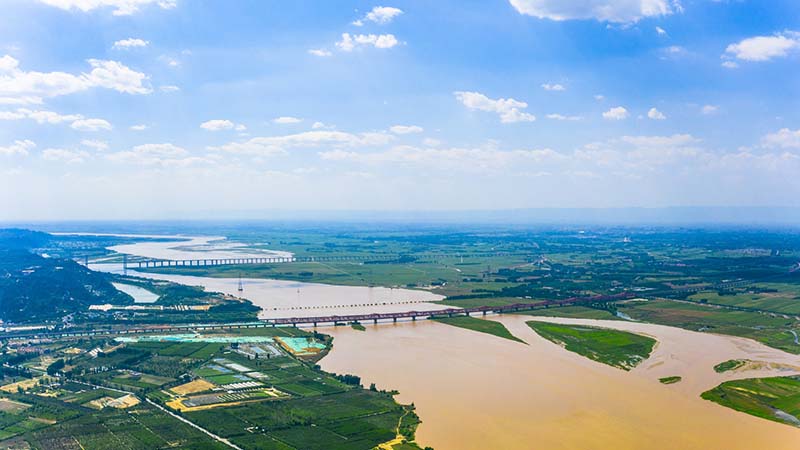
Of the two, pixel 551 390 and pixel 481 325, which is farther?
pixel 481 325

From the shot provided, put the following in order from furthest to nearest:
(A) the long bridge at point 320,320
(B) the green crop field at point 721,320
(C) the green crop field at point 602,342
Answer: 1. (A) the long bridge at point 320,320
2. (B) the green crop field at point 721,320
3. (C) the green crop field at point 602,342

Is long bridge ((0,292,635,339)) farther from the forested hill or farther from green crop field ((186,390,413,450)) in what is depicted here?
green crop field ((186,390,413,450))

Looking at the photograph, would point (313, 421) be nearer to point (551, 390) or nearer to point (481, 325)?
point (551, 390)

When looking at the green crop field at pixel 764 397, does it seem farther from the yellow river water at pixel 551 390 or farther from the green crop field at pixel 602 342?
the green crop field at pixel 602 342

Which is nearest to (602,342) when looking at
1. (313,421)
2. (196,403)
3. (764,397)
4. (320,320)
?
(764,397)

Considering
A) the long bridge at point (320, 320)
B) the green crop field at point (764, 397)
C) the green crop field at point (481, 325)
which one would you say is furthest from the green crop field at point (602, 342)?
the long bridge at point (320, 320)

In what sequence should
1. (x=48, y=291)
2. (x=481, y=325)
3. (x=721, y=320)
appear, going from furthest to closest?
1. (x=48, y=291)
2. (x=721, y=320)
3. (x=481, y=325)

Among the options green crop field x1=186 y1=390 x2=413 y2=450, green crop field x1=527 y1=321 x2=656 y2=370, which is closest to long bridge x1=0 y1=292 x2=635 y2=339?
green crop field x1=527 y1=321 x2=656 y2=370

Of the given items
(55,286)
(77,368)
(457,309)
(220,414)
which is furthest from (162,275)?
(220,414)
